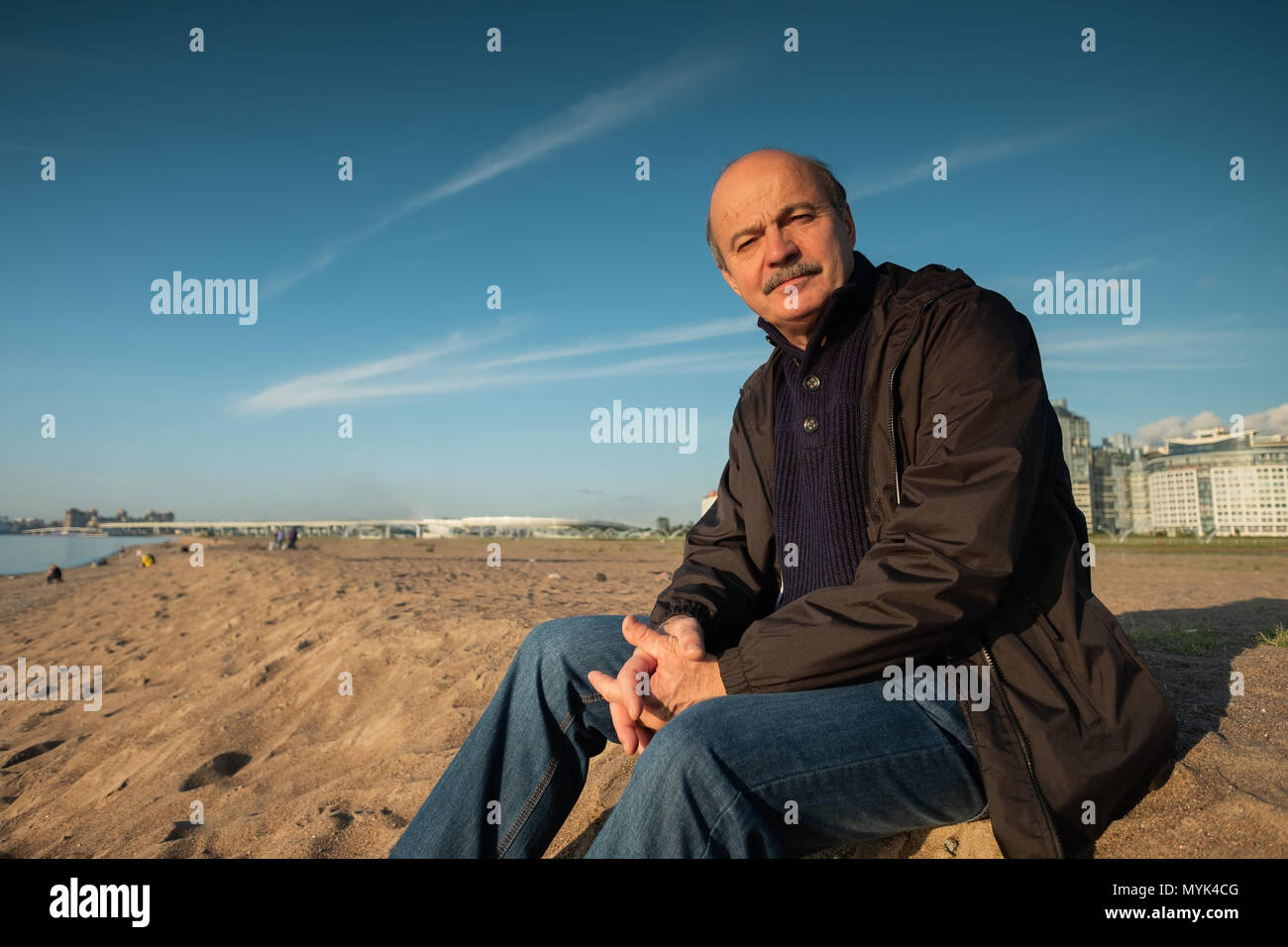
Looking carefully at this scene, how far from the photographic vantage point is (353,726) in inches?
209

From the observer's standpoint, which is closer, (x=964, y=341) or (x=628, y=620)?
(x=964, y=341)

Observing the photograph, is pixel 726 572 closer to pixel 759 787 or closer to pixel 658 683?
pixel 658 683

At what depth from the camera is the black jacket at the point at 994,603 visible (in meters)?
1.63

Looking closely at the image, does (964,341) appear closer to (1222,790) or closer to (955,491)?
(955,491)

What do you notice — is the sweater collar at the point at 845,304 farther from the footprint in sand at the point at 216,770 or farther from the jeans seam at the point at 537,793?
the footprint in sand at the point at 216,770

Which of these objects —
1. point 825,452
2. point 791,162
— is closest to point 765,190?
point 791,162

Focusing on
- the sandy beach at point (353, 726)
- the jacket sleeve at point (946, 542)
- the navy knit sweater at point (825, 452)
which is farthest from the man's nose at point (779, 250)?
the sandy beach at point (353, 726)

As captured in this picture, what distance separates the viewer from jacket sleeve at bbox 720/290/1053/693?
165cm

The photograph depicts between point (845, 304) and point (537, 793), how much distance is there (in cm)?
174

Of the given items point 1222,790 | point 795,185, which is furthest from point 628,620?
point 1222,790

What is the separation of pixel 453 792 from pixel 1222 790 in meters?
2.14

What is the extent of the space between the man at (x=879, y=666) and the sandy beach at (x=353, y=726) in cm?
44

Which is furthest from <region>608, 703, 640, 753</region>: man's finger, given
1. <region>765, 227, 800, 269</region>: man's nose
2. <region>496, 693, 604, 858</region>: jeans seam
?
<region>765, 227, 800, 269</region>: man's nose
